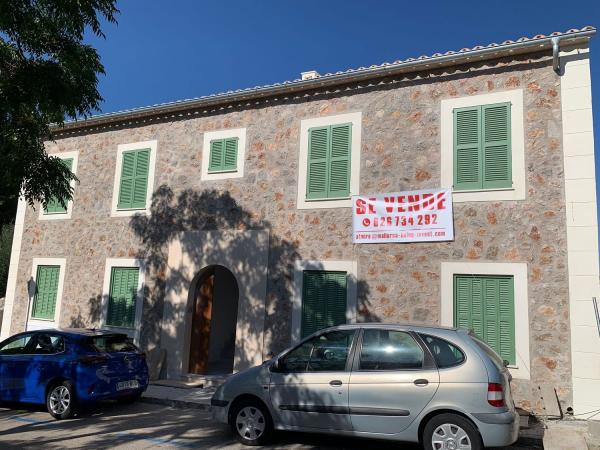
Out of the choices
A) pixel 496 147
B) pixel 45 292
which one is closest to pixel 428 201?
pixel 496 147

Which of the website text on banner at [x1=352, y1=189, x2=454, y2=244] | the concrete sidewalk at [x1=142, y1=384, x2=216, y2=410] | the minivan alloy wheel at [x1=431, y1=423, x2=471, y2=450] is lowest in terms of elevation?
the concrete sidewalk at [x1=142, y1=384, x2=216, y2=410]

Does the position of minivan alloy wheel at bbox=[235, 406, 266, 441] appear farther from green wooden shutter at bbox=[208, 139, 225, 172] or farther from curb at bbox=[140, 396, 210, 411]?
green wooden shutter at bbox=[208, 139, 225, 172]

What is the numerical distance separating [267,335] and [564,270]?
568 cm

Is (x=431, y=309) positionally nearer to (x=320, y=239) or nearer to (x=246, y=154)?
(x=320, y=239)

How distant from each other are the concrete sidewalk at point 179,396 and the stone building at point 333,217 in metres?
1.01

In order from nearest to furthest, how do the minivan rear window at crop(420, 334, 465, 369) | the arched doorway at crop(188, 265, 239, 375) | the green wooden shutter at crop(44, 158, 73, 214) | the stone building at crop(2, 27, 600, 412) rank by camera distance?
the minivan rear window at crop(420, 334, 465, 369) → the stone building at crop(2, 27, 600, 412) → the arched doorway at crop(188, 265, 239, 375) → the green wooden shutter at crop(44, 158, 73, 214)

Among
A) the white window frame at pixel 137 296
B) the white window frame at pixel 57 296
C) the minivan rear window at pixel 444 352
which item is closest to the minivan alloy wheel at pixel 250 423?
the minivan rear window at pixel 444 352

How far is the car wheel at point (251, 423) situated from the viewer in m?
6.46

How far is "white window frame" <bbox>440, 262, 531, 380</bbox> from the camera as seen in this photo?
845 cm

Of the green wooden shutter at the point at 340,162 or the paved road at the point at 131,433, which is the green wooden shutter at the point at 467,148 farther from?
Answer: the paved road at the point at 131,433

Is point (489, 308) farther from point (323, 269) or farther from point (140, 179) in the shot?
point (140, 179)

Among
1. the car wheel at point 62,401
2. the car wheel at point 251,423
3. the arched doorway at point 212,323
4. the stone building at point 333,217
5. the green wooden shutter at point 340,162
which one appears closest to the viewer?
the car wheel at point 251,423

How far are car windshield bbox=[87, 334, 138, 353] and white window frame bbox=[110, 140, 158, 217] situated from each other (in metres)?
4.47

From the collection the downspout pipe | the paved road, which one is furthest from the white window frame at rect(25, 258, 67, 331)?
the downspout pipe
